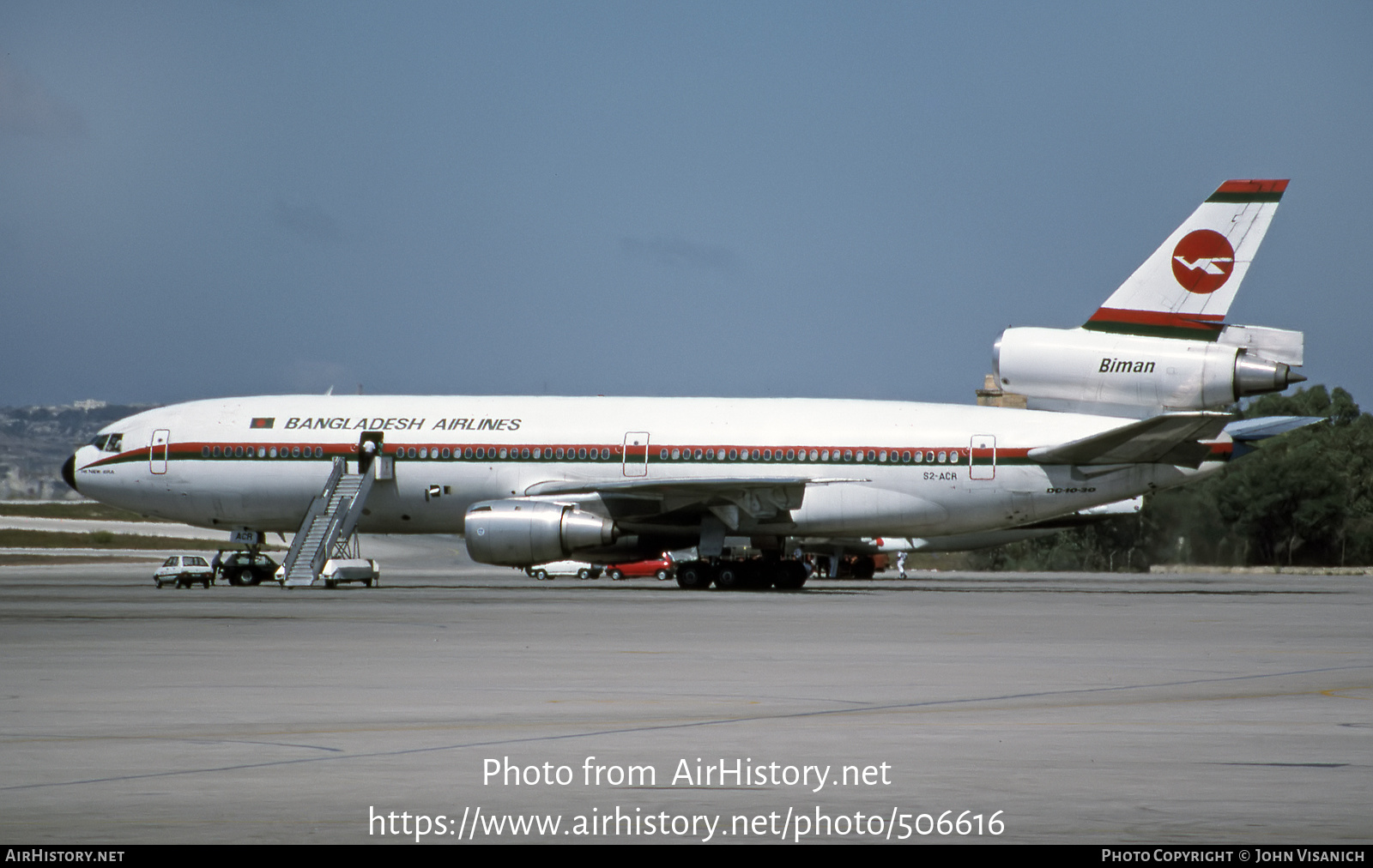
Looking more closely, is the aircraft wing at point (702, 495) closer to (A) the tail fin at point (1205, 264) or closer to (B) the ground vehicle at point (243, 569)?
(B) the ground vehicle at point (243, 569)

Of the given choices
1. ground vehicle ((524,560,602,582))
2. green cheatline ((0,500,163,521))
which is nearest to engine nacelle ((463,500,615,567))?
ground vehicle ((524,560,602,582))

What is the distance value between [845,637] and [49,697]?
11420 millimetres

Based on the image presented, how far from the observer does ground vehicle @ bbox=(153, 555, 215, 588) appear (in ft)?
139

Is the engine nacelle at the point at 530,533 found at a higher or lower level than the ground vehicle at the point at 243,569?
higher

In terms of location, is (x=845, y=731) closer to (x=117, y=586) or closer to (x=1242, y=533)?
(x=117, y=586)

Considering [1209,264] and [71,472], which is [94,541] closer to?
[71,472]

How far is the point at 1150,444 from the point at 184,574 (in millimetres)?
25335

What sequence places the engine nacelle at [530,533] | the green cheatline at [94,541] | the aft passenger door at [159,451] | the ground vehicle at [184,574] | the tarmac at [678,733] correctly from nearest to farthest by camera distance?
the tarmac at [678,733] < the engine nacelle at [530,533] < the ground vehicle at [184,574] < the aft passenger door at [159,451] < the green cheatline at [94,541]

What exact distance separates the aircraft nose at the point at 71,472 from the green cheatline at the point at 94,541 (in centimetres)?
5071

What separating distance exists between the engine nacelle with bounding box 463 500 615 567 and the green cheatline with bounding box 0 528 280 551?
59898 millimetres

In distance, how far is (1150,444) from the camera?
38.9 meters

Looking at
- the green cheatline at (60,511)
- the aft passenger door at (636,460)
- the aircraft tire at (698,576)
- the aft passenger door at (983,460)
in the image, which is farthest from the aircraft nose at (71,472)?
the green cheatline at (60,511)

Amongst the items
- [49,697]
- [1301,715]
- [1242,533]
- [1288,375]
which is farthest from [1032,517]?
[1242,533]

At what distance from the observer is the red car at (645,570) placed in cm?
5947
